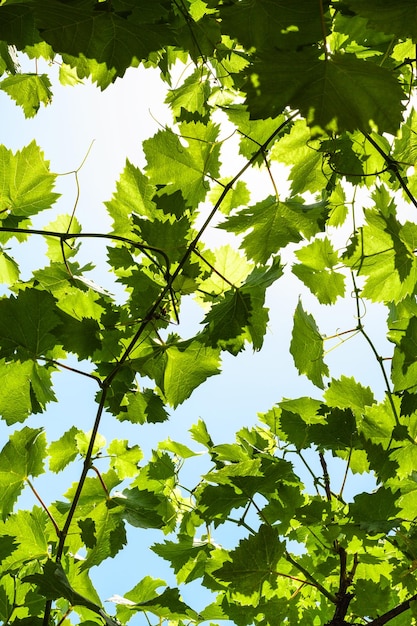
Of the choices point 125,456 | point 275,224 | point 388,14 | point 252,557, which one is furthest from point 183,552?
point 388,14

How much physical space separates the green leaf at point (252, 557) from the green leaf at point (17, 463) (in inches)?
24.1

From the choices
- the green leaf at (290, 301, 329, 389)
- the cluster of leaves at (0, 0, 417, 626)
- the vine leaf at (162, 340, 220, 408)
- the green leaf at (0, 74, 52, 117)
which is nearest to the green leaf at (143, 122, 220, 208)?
the cluster of leaves at (0, 0, 417, 626)

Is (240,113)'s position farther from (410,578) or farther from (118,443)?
(410,578)

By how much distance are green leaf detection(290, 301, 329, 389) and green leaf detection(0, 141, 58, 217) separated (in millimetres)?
763

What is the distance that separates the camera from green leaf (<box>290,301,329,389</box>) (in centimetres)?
166

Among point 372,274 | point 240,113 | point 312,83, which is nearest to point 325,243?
point 372,274

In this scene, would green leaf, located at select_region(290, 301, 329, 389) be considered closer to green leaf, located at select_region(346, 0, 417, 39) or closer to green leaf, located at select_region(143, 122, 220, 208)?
green leaf, located at select_region(143, 122, 220, 208)

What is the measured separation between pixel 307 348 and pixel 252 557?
59 cm

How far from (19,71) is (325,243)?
3.69 ft

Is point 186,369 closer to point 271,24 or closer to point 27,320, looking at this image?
point 27,320

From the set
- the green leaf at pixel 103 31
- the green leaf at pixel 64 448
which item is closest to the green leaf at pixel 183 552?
the green leaf at pixel 64 448

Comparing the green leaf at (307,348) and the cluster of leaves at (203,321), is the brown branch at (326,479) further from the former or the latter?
the green leaf at (307,348)

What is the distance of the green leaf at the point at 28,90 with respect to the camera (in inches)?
76.7

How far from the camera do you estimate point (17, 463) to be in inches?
62.9
